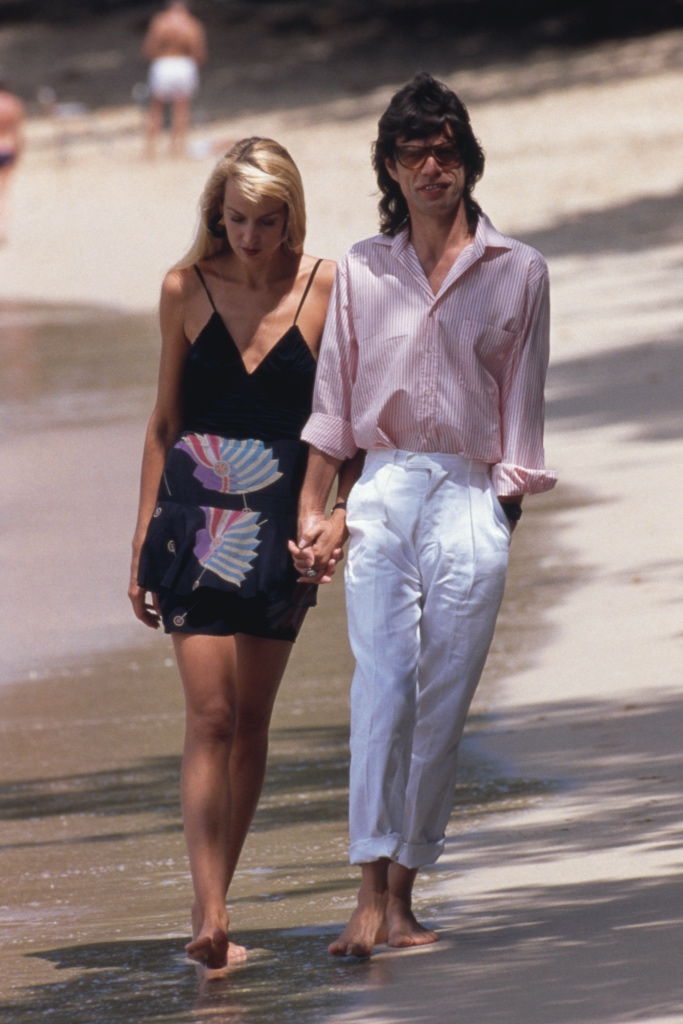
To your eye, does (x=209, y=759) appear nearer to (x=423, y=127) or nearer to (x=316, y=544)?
(x=316, y=544)

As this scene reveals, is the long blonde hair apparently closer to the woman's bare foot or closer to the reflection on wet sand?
the woman's bare foot

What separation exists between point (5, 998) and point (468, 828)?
167 cm

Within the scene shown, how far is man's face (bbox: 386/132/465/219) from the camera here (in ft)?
15.8

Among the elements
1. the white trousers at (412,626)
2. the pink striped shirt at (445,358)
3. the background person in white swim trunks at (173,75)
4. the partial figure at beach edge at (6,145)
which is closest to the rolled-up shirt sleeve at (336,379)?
the pink striped shirt at (445,358)

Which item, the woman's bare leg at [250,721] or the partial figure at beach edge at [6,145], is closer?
the woman's bare leg at [250,721]

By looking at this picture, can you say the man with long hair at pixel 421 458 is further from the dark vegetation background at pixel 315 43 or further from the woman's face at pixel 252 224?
the dark vegetation background at pixel 315 43

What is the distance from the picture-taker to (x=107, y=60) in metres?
37.8

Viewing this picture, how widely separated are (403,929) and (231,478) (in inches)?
43.9

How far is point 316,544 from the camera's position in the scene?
16.1 feet

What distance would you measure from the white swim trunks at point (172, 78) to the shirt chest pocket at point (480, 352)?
25.2 m

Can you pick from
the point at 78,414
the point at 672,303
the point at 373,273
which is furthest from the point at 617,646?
the point at 672,303

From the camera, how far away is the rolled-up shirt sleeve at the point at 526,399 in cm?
482

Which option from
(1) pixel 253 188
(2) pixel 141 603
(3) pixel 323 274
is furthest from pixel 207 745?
(1) pixel 253 188

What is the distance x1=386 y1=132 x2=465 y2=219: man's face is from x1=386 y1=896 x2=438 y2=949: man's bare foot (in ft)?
5.22
